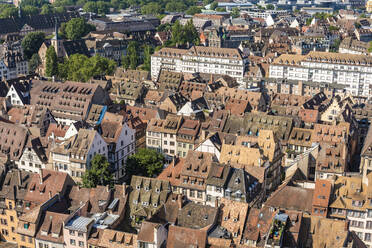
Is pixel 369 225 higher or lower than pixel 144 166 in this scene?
lower

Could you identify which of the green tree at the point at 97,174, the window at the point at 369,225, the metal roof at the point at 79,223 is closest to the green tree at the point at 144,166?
the green tree at the point at 97,174

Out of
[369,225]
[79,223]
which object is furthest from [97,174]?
[369,225]

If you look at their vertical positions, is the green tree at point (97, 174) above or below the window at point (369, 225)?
above

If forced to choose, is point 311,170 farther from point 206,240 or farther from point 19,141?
point 19,141

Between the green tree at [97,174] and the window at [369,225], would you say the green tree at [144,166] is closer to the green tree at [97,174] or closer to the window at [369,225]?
the green tree at [97,174]

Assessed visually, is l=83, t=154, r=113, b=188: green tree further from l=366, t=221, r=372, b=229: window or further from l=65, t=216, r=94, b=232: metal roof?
l=366, t=221, r=372, b=229: window

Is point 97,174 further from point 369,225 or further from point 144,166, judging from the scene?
point 369,225

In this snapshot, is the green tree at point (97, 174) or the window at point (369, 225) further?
the green tree at point (97, 174)

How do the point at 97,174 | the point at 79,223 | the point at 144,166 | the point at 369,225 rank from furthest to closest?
the point at 144,166
the point at 97,174
the point at 369,225
the point at 79,223
